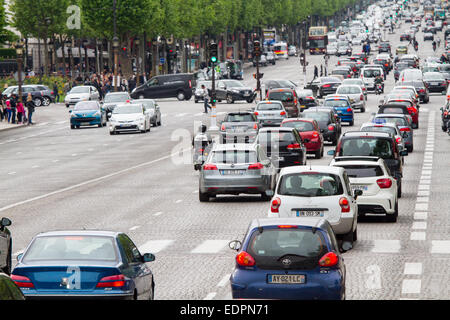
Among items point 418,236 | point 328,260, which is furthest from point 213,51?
point 328,260

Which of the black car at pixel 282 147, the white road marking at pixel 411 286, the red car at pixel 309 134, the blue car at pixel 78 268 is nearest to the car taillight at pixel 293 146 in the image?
the black car at pixel 282 147

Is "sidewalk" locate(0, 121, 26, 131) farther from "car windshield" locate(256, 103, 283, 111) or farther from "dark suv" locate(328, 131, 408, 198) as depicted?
"dark suv" locate(328, 131, 408, 198)

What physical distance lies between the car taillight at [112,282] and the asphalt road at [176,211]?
297 centimetres

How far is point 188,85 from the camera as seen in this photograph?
86.1 m

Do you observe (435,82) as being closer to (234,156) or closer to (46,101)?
(46,101)

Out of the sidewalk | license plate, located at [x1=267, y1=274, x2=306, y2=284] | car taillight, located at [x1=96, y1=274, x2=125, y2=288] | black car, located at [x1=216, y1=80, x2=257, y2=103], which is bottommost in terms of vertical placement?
the sidewalk

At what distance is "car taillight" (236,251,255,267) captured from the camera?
45.1ft

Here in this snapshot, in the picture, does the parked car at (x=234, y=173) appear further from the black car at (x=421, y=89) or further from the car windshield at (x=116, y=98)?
the black car at (x=421, y=89)

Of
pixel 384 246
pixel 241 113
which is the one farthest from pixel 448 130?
pixel 384 246

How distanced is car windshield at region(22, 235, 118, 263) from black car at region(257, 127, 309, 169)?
22417 mm

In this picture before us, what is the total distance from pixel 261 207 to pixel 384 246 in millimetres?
7014

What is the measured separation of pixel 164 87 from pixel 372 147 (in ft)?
188

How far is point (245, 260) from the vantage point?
13.8m

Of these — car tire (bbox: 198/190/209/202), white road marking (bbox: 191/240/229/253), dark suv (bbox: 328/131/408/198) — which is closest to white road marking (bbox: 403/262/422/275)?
white road marking (bbox: 191/240/229/253)
